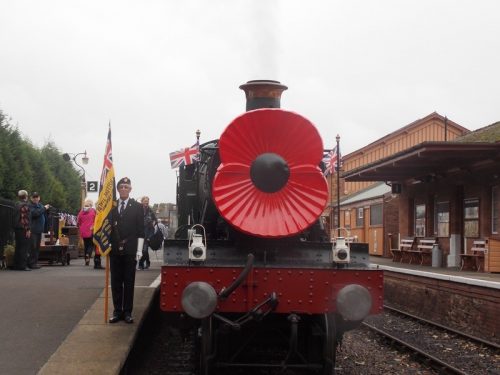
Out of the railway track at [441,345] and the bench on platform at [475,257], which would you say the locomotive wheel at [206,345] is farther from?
the bench on platform at [475,257]

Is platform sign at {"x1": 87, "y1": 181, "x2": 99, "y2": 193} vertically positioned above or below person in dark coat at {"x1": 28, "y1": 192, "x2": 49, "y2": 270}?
above

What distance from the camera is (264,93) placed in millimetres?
5906

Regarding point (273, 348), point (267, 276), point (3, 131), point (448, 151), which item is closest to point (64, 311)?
point (273, 348)

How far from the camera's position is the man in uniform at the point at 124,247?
6.53 meters

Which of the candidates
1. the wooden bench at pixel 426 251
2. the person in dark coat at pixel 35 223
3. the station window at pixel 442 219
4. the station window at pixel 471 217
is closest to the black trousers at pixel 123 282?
the person in dark coat at pixel 35 223

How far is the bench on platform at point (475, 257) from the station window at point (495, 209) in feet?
1.33

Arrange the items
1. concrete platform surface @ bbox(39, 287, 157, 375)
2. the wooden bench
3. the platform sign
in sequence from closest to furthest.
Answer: concrete platform surface @ bbox(39, 287, 157, 375) → the wooden bench → the platform sign

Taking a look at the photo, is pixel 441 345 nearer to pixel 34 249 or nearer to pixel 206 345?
pixel 206 345

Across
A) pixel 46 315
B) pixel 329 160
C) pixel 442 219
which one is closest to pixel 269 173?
pixel 46 315

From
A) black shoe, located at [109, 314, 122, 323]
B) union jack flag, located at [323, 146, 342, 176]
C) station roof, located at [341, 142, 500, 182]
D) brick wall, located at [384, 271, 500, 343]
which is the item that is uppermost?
station roof, located at [341, 142, 500, 182]

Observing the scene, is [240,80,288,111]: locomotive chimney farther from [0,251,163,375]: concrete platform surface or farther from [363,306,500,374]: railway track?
[363,306,500,374]: railway track

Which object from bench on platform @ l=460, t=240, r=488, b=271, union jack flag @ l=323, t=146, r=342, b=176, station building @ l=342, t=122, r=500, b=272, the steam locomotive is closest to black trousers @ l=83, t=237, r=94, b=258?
union jack flag @ l=323, t=146, r=342, b=176

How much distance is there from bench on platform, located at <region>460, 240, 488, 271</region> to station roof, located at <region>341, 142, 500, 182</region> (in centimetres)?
176

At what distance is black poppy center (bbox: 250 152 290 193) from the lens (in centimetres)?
528
